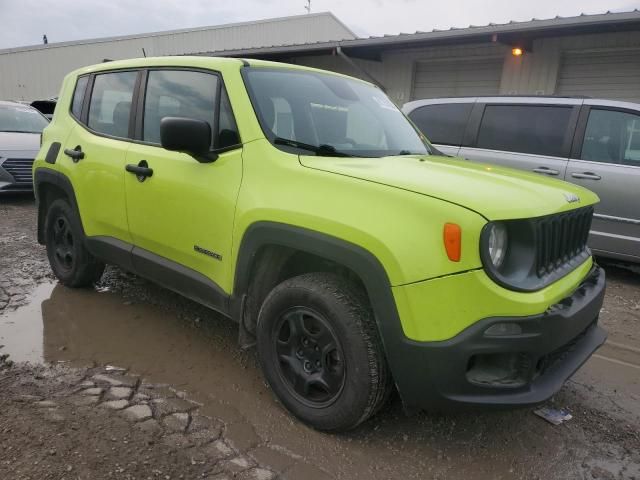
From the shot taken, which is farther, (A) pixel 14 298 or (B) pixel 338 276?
(A) pixel 14 298

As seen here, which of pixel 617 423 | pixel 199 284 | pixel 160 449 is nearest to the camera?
pixel 160 449

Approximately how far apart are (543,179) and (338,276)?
1.32m

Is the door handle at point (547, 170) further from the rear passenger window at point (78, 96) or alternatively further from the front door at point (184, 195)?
the rear passenger window at point (78, 96)

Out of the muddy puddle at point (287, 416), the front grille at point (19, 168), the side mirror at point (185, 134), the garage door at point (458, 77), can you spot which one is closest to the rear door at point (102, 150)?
the muddy puddle at point (287, 416)

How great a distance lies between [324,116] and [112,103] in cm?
181

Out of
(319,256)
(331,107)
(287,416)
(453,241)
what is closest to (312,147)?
(331,107)

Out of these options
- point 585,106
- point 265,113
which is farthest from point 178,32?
point 265,113

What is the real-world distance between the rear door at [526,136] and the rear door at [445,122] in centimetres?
14

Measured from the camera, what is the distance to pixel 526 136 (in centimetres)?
584

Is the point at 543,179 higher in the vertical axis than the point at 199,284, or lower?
higher

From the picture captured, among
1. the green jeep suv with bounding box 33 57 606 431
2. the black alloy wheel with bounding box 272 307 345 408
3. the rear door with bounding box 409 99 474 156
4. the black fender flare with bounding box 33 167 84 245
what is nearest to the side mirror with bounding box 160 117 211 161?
the green jeep suv with bounding box 33 57 606 431

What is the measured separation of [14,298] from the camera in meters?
4.45

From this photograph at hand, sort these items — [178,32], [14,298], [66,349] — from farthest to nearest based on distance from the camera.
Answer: [178,32]
[14,298]
[66,349]

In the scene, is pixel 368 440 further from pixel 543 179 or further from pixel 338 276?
pixel 543 179
